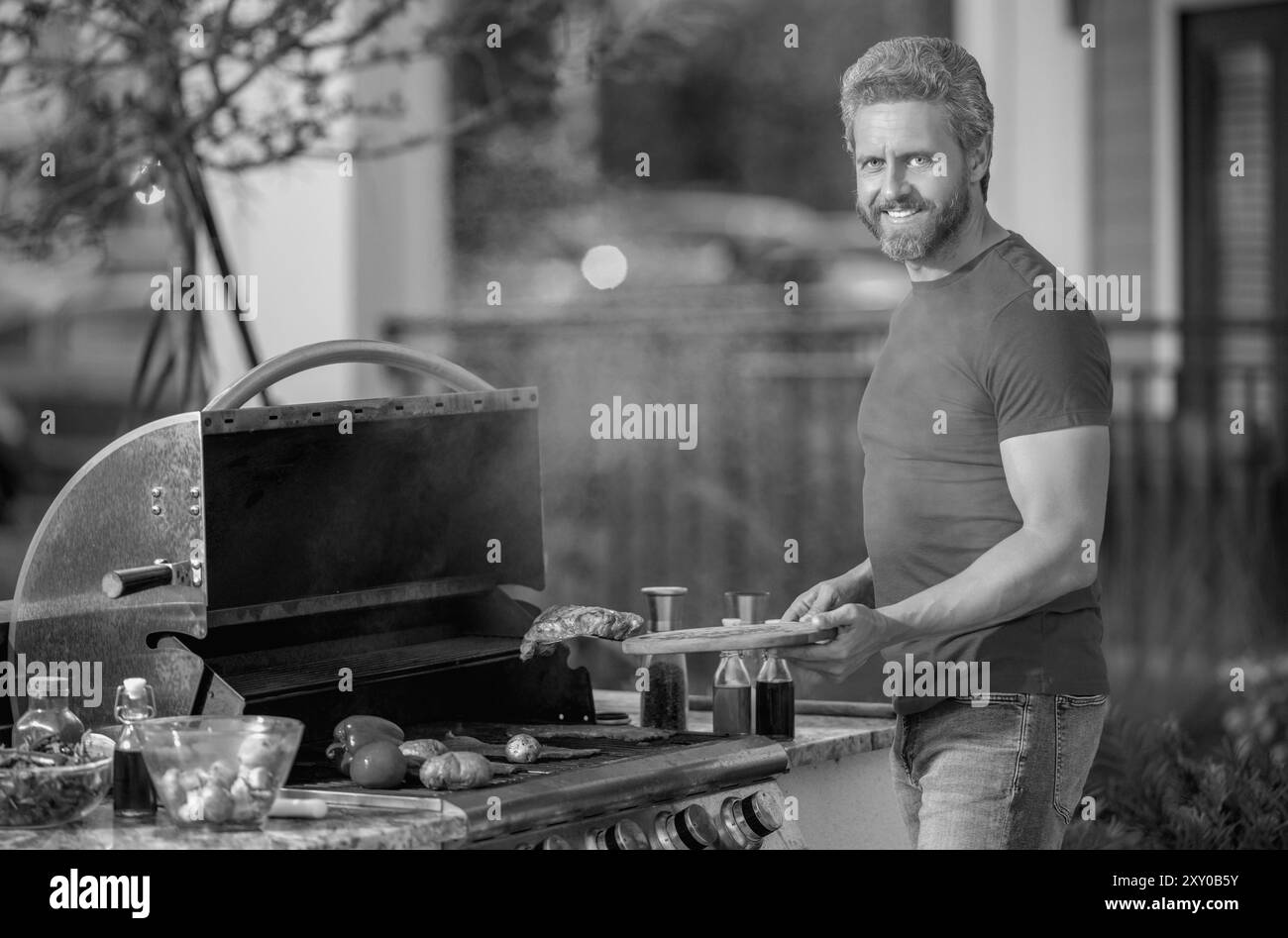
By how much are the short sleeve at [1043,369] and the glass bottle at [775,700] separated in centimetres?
86

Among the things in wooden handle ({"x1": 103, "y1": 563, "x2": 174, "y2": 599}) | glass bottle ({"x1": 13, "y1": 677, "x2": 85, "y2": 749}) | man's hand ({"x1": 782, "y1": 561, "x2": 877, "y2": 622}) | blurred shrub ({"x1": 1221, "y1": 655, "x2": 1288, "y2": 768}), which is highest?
wooden handle ({"x1": 103, "y1": 563, "x2": 174, "y2": 599})

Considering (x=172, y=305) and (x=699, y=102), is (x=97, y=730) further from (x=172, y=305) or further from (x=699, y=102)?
(x=699, y=102)

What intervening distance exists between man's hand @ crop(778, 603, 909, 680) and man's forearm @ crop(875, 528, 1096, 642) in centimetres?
1

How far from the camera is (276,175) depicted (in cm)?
870

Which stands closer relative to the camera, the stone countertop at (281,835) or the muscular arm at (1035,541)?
the stone countertop at (281,835)

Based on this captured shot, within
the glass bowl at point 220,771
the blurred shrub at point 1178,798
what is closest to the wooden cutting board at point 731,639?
the glass bowl at point 220,771

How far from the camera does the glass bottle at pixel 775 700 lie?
3.80m

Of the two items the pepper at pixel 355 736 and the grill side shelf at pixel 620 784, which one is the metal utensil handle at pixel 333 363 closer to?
the pepper at pixel 355 736

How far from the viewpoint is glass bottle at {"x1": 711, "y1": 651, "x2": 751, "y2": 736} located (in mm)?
3805

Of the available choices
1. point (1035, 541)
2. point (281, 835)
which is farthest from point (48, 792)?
point (1035, 541)

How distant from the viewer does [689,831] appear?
10.7 ft

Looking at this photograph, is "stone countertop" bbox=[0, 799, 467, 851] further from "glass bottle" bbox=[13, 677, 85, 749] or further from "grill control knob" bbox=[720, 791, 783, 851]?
"grill control knob" bbox=[720, 791, 783, 851]

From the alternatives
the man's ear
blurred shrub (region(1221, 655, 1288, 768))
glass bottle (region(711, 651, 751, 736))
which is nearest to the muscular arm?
the man's ear

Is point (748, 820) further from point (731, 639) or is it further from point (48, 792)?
point (48, 792)
